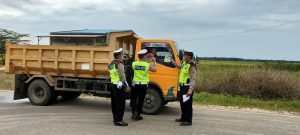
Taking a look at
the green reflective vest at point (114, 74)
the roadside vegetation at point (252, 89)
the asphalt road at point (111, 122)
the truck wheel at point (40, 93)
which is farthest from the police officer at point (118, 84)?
the roadside vegetation at point (252, 89)

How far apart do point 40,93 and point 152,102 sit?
3476mm

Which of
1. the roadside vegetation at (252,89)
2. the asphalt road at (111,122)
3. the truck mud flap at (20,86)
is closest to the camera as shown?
the asphalt road at (111,122)

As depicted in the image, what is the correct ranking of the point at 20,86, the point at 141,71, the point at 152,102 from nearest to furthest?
the point at 141,71
the point at 152,102
the point at 20,86

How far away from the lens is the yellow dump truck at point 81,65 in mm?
9617

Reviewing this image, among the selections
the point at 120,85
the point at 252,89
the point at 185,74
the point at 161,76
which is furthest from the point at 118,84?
the point at 252,89

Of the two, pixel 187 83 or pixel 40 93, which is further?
pixel 40 93

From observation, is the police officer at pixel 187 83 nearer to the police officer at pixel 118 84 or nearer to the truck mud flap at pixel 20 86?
the police officer at pixel 118 84

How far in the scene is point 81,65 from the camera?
33.7 ft

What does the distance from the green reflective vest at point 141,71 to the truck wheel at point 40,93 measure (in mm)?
3198

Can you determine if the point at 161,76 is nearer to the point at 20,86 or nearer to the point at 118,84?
the point at 118,84

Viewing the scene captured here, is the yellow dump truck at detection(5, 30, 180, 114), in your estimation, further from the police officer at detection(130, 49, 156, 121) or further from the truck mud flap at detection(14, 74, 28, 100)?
the police officer at detection(130, 49, 156, 121)

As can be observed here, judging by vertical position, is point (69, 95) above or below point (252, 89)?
below

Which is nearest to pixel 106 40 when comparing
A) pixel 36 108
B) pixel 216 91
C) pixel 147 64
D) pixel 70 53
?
pixel 70 53

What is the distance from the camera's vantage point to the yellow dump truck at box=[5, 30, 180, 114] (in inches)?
379
